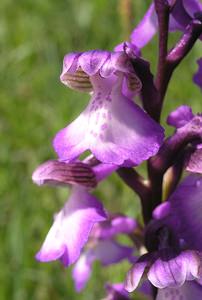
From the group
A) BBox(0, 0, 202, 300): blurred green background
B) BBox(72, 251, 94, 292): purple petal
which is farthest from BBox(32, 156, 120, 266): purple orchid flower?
BBox(0, 0, 202, 300): blurred green background

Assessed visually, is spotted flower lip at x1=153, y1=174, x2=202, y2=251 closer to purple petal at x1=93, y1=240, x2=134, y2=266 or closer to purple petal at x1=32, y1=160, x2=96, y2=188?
purple petal at x1=32, y1=160, x2=96, y2=188

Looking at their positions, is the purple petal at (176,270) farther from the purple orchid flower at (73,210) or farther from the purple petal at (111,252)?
the purple petal at (111,252)

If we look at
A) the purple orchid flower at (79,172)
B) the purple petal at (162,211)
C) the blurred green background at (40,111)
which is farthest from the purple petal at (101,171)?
the blurred green background at (40,111)

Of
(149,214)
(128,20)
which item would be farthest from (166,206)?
(128,20)

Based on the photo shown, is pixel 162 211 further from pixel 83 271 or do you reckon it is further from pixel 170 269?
pixel 83 271

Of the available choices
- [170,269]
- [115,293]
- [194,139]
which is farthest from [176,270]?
[115,293]

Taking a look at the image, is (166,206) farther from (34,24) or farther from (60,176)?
(34,24)
